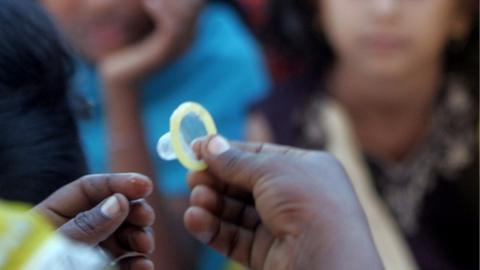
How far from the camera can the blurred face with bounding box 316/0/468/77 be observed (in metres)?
1.80

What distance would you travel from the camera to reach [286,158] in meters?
0.99

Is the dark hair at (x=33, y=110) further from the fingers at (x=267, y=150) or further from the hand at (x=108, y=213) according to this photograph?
the fingers at (x=267, y=150)

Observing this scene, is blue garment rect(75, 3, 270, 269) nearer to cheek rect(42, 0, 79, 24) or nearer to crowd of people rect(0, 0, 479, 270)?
crowd of people rect(0, 0, 479, 270)

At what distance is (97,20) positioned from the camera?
177 centimetres

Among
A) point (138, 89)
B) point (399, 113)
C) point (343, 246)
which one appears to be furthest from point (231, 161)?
point (399, 113)

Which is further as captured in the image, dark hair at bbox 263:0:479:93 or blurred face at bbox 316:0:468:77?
dark hair at bbox 263:0:479:93

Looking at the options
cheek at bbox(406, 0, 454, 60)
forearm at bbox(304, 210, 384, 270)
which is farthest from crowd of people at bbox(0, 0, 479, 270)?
forearm at bbox(304, 210, 384, 270)

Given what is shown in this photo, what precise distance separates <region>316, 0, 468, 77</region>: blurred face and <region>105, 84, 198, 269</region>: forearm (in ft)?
1.34

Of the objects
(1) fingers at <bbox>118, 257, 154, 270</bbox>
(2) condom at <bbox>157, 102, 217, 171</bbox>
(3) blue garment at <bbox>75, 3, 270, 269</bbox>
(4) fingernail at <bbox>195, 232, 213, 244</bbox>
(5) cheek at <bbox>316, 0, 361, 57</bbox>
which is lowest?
(3) blue garment at <bbox>75, 3, 270, 269</bbox>

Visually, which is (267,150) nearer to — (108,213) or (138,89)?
(108,213)

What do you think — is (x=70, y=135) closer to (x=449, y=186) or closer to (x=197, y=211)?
(x=197, y=211)

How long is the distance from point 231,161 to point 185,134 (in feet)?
0.18

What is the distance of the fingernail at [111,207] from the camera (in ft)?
2.53

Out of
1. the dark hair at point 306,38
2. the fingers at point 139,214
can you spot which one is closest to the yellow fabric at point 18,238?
the fingers at point 139,214
